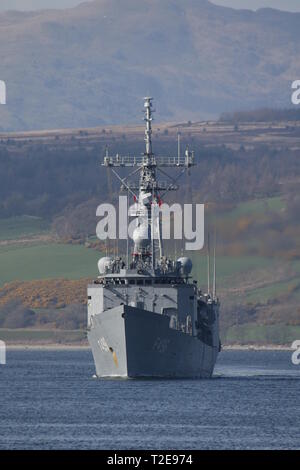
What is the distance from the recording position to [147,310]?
9131 cm

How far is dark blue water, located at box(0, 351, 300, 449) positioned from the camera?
6303 cm

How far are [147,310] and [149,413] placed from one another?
59.1 ft

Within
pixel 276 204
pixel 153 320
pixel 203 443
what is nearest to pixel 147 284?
pixel 153 320

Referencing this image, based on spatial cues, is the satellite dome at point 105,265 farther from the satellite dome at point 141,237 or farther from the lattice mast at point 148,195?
the satellite dome at point 141,237

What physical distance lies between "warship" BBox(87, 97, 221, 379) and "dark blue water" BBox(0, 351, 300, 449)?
50.1 inches

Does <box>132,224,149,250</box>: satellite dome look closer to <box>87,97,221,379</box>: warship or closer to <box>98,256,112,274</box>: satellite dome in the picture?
<box>87,97,221,379</box>: warship

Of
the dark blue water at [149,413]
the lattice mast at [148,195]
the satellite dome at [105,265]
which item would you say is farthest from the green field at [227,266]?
the satellite dome at [105,265]

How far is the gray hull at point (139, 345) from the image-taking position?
88.6 m

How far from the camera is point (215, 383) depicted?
314ft

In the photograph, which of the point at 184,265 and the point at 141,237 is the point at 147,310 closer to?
the point at 141,237

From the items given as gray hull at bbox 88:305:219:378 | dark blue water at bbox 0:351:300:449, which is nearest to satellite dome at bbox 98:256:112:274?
gray hull at bbox 88:305:219:378
